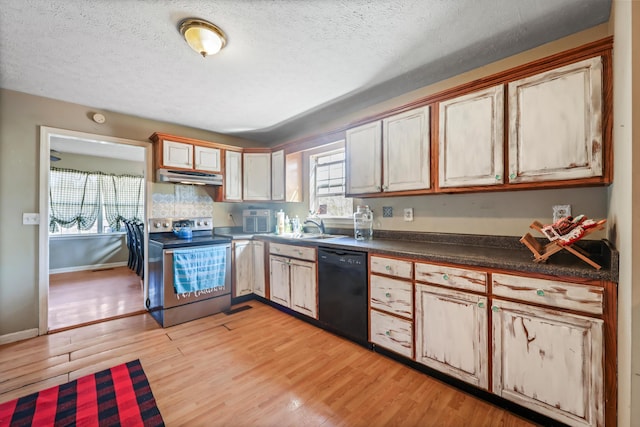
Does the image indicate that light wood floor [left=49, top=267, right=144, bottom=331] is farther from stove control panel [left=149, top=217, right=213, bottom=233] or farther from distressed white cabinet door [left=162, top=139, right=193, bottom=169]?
distressed white cabinet door [left=162, top=139, right=193, bottom=169]

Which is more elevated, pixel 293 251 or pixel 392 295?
pixel 293 251

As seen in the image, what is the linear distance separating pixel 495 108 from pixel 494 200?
689 millimetres

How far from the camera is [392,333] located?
200 cm

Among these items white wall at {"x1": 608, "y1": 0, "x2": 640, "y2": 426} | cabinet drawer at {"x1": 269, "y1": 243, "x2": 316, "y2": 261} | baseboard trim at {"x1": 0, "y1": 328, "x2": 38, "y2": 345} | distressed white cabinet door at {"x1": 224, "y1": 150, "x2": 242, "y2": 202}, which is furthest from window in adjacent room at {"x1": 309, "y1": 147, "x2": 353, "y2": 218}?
baseboard trim at {"x1": 0, "y1": 328, "x2": 38, "y2": 345}

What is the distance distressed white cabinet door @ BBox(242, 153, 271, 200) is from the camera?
3701 mm

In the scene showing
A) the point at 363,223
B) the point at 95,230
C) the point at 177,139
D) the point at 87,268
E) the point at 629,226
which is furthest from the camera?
the point at 95,230

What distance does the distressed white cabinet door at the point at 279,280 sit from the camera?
2914 mm

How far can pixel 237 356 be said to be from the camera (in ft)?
7.01

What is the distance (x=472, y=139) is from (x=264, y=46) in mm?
1660

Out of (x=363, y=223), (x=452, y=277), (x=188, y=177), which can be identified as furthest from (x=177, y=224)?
(x=452, y=277)

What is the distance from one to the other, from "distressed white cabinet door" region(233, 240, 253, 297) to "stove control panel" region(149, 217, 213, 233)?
643 mm

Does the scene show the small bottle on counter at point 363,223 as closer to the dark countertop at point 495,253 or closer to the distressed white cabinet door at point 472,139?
the dark countertop at point 495,253

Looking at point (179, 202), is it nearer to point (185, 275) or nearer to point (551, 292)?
point (185, 275)

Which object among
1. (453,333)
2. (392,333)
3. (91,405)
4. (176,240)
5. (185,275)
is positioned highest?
(176,240)
